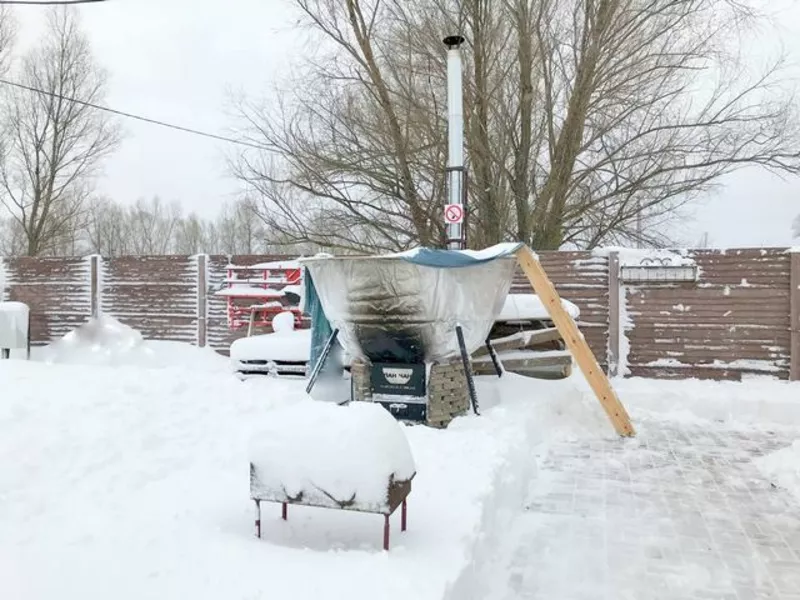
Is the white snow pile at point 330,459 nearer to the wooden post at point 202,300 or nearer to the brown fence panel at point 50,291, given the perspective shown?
the wooden post at point 202,300

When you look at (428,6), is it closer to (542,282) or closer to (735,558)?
(542,282)

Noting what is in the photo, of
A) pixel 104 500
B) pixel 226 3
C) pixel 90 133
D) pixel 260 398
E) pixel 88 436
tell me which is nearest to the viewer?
pixel 104 500

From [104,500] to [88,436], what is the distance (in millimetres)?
872

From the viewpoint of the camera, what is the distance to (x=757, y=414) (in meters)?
6.77

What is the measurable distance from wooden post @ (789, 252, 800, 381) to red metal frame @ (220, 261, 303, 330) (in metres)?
6.46

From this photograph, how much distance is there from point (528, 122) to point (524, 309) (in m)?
3.98

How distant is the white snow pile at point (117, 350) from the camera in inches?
400

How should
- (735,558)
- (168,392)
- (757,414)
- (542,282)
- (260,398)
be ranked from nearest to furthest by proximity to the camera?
(735,558), (168,392), (260,398), (542,282), (757,414)

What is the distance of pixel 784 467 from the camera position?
482 centimetres

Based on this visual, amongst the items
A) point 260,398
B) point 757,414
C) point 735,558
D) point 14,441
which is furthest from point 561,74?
point 14,441

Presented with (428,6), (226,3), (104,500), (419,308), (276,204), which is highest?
(428,6)

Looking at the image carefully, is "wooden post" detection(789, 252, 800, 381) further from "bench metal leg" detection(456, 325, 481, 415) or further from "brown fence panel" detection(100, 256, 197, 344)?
"brown fence panel" detection(100, 256, 197, 344)

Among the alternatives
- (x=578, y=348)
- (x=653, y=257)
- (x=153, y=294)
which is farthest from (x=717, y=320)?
(x=153, y=294)

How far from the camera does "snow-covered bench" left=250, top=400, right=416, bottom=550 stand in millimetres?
2555
